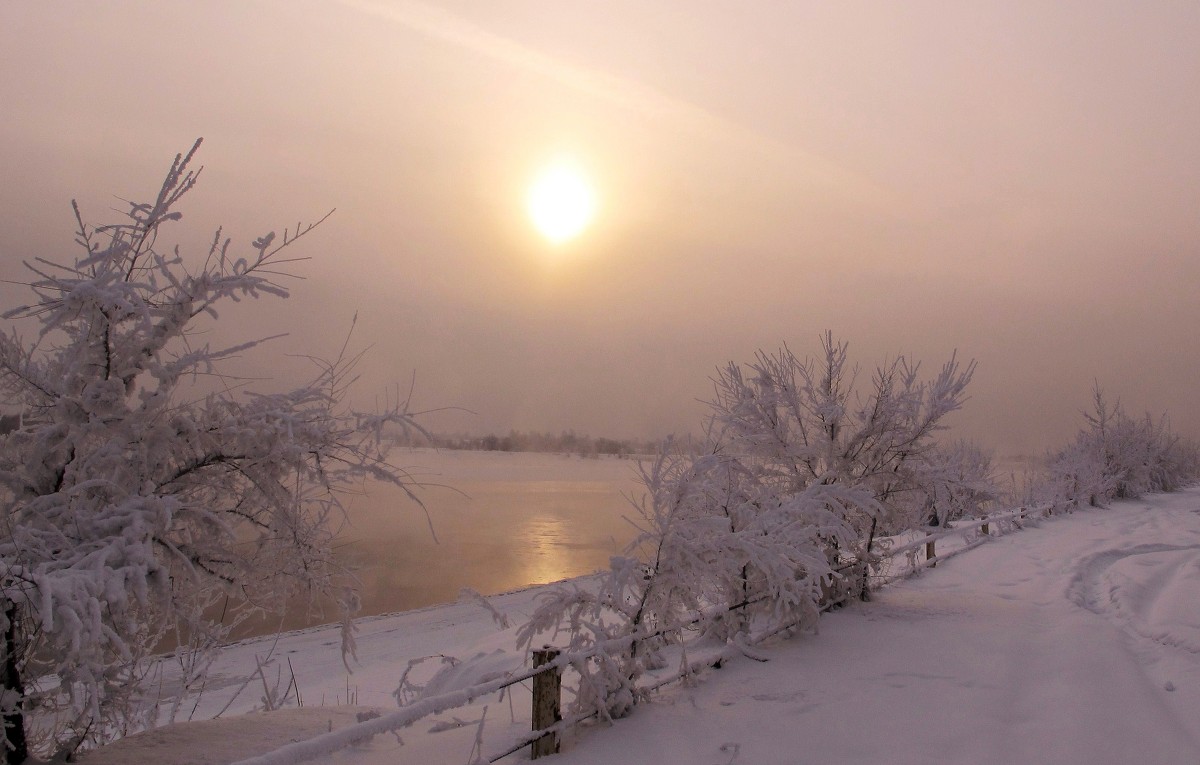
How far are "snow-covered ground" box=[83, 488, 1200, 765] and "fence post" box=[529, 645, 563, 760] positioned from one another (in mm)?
165

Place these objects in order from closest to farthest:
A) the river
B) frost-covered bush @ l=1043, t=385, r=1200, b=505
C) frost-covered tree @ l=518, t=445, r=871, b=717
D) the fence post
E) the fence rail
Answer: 1. the fence rail
2. the fence post
3. frost-covered tree @ l=518, t=445, r=871, b=717
4. the river
5. frost-covered bush @ l=1043, t=385, r=1200, b=505

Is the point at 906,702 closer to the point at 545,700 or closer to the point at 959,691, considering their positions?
the point at 959,691

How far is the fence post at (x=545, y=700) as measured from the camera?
4832 mm

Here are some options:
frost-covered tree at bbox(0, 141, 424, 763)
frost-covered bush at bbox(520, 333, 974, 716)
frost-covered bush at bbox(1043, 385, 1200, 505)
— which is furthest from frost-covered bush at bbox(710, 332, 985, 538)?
frost-covered bush at bbox(1043, 385, 1200, 505)

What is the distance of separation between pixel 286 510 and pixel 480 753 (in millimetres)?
2031

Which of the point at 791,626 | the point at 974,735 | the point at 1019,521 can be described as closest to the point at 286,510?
the point at 974,735

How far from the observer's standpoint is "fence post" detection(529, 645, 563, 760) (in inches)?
190

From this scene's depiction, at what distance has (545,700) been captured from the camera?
4863 mm

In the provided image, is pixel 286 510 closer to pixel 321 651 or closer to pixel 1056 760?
pixel 1056 760

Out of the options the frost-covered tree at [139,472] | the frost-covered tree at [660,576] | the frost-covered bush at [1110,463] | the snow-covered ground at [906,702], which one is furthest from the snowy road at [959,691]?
the frost-covered bush at [1110,463]

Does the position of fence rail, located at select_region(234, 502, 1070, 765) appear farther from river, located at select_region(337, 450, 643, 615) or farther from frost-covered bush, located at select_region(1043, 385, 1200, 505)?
frost-covered bush, located at select_region(1043, 385, 1200, 505)

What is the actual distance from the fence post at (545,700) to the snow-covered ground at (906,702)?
165 millimetres

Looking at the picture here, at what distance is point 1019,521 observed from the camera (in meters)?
22.2

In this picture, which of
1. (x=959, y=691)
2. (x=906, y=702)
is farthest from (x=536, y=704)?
(x=959, y=691)
